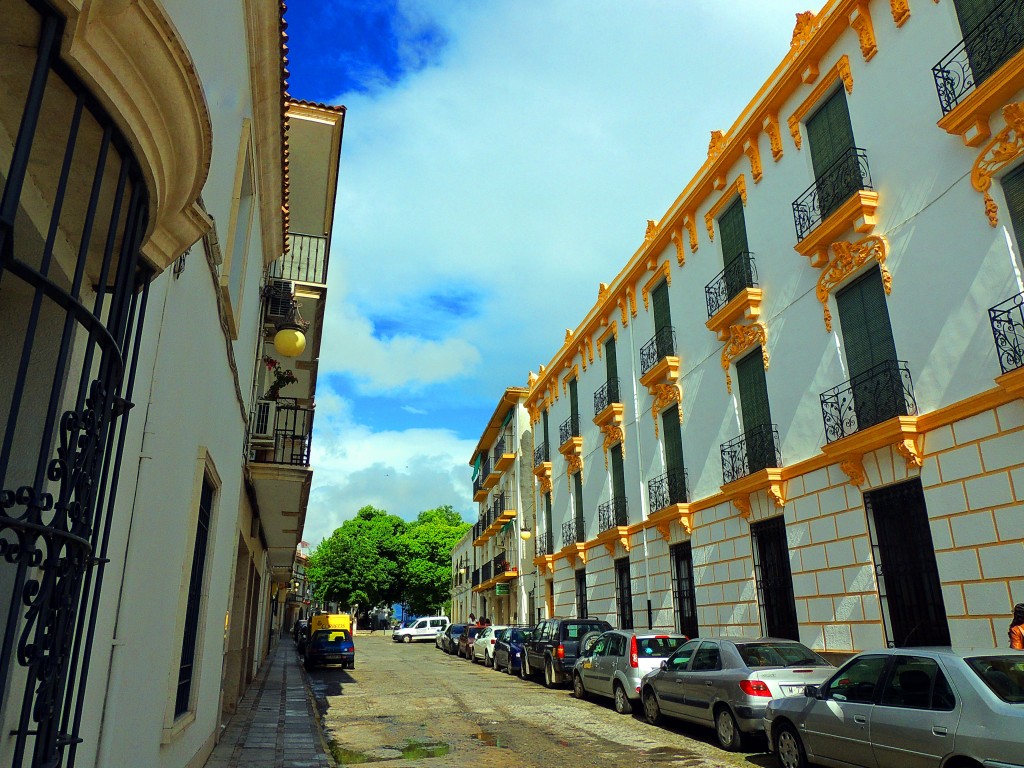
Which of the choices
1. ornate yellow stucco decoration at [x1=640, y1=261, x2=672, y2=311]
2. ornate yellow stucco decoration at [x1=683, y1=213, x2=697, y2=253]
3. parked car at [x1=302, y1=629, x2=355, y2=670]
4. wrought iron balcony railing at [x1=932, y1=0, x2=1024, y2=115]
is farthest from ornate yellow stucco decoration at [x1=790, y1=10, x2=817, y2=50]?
parked car at [x1=302, y1=629, x2=355, y2=670]

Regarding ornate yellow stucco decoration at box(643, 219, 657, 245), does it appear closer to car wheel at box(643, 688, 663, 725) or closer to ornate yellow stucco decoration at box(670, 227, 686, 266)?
ornate yellow stucco decoration at box(670, 227, 686, 266)

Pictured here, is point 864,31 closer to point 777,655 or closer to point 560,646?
point 777,655

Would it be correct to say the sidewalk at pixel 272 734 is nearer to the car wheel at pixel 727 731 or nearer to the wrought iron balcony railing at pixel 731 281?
the car wheel at pixel 727 731

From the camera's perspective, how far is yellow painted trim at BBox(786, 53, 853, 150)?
13344 millimetres

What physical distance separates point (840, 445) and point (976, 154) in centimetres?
479

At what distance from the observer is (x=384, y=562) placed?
6097 cm

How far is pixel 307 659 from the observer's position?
25.6 m

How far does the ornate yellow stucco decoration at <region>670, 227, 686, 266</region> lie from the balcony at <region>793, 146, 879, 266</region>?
5.00 meters

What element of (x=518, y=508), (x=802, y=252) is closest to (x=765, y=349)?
(x=802, y=252)

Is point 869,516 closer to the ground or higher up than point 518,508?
closer to the ground

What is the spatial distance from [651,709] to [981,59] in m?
11.1

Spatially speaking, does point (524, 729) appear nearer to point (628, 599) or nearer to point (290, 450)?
point (290, 450)

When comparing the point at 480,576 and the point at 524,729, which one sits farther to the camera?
the point at 480,576

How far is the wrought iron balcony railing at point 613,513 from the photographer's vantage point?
867 inches
